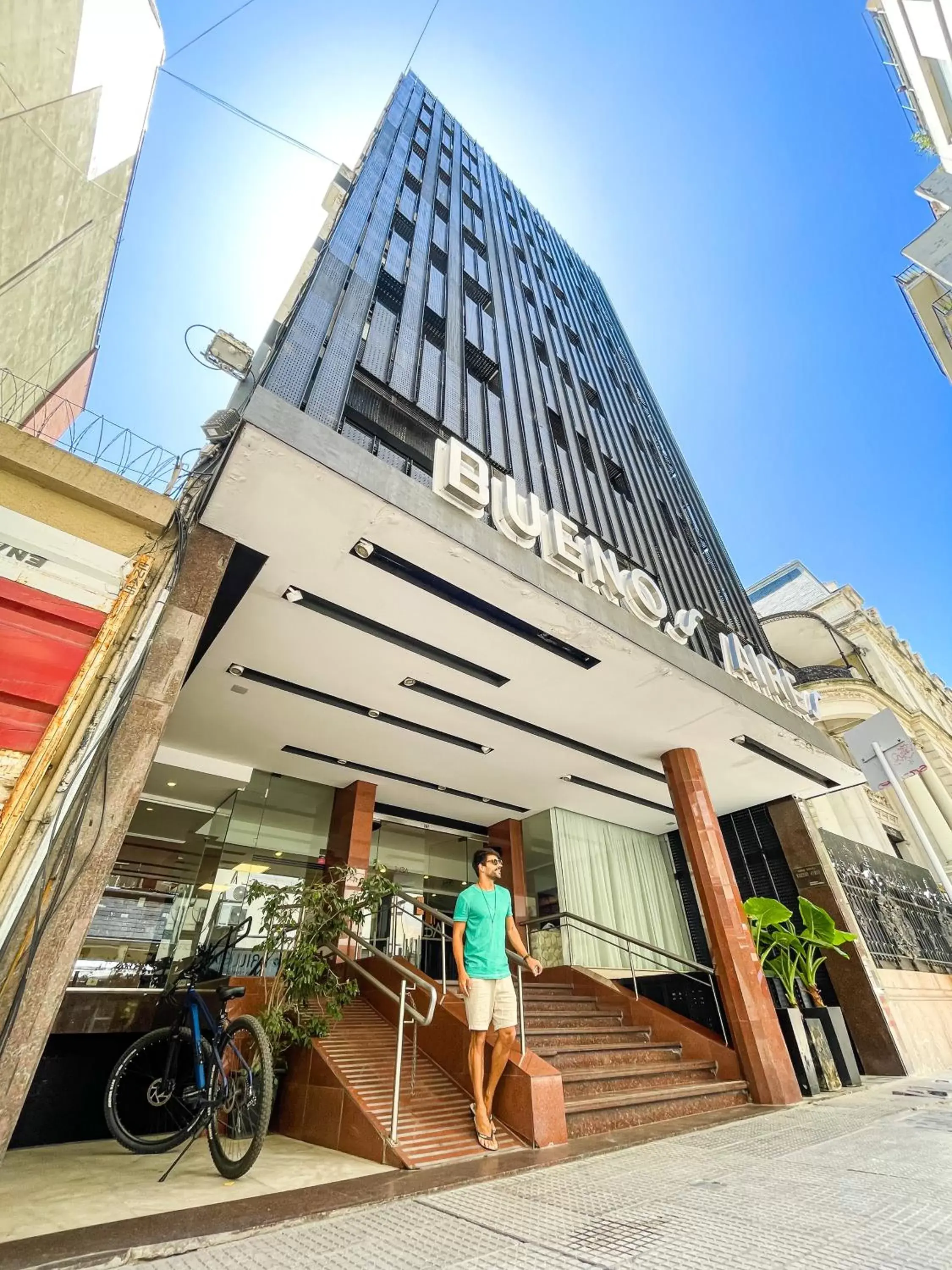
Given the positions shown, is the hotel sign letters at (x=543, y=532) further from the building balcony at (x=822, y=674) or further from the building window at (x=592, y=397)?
the building balcony at (x=822, y=674)

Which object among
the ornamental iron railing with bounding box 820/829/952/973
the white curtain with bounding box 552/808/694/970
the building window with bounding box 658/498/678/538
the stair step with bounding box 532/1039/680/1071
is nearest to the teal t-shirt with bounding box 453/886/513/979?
the stair step with bounding box 532/1039/680/1071

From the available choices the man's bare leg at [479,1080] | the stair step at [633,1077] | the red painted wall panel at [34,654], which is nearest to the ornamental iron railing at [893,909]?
the stair step at [633,1077]

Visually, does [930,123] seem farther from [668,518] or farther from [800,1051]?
[800,1051]

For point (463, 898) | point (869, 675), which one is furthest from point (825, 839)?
point (869, 675)

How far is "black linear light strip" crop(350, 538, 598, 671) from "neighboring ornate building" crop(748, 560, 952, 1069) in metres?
3.30

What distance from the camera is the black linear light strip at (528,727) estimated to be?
6790mm

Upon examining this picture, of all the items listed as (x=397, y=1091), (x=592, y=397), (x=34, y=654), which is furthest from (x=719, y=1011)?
(x=592, y=397)

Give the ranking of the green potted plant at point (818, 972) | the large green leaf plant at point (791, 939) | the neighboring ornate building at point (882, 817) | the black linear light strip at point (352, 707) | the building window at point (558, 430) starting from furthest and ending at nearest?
the building window at point (558, 430), the neighboring ornate building at point (882, 817), the large green leaf plant at point (791, 939), the green potted plant at point (818, 972), the black linear light strip at point (352, 707)

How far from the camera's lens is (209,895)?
752 cm

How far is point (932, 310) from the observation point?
15.2 m

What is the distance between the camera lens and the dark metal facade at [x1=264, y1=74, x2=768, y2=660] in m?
6.09

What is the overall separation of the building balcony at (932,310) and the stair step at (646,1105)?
18618 mm

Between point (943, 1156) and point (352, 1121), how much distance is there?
11.4ft

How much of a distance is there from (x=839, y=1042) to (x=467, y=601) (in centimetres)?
762
